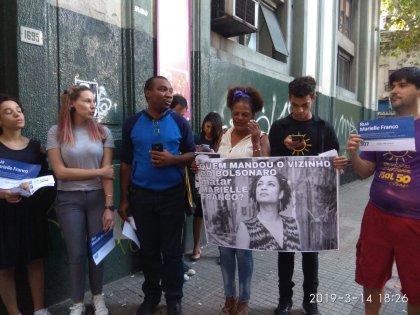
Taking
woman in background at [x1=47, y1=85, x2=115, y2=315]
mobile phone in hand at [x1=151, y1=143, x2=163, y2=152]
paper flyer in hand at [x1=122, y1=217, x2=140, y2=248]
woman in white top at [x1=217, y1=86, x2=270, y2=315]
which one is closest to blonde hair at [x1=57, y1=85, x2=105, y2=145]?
woman in background at [x1=47, y1=85, x2=115, y2=315]

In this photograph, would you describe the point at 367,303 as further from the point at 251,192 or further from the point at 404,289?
the point at 251,192

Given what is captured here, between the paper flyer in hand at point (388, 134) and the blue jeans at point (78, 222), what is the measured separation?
2.05m

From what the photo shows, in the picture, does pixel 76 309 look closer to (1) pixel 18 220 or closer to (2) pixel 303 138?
(1) pixel 18 220

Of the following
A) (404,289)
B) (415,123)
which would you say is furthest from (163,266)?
(415,123)

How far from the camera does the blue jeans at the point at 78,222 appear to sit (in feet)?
9.70

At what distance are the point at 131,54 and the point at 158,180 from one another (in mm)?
1771

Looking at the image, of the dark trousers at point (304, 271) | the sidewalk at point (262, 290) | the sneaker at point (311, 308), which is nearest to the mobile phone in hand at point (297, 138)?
the dark trousers at point (304, 271)

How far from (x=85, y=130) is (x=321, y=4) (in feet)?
26.2

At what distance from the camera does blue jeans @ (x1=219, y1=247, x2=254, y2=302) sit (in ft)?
9.80

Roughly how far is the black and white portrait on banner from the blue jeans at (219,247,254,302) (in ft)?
0.35

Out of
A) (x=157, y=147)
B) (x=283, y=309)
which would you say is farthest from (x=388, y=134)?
(x=283, y=309)

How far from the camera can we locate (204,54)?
5172mm

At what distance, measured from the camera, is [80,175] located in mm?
2863

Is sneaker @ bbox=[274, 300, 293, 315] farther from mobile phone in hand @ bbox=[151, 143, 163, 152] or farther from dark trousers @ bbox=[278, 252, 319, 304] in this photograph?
mobile phone in hand @ bbox=[151, 143, 163, 152]
